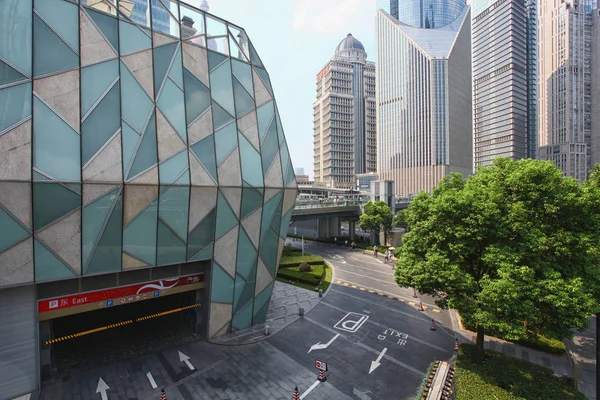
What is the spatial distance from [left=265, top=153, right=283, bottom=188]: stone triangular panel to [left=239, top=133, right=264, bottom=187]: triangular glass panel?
623 millimetres

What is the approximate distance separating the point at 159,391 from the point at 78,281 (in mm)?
6852

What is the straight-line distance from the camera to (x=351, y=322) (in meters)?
23.6

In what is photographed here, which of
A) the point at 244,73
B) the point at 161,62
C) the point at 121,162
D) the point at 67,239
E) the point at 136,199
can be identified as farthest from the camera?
the point at 244,73

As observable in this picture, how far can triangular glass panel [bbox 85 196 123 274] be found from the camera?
48.4ft

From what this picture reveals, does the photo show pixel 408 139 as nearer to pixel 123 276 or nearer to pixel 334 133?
pixel 334 133

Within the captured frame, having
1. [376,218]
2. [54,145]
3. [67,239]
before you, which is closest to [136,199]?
[67,239]

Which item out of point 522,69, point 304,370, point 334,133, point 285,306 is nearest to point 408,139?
point 334,133

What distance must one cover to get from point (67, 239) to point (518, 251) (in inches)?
836

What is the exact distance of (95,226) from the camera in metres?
14.4

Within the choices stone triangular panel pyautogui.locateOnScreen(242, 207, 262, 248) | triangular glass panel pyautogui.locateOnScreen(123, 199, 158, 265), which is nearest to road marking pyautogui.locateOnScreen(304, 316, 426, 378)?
stone triangular panel pyautogui.locateOnScreen(242, 207, 262, 248)

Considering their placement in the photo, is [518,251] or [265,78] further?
[265,78]

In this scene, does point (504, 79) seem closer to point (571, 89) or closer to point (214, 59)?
point (571, 89)

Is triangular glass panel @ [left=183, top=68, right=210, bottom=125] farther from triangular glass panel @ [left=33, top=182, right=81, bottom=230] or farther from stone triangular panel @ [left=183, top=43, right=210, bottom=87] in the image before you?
triangular glass panel @ [left=33, top=182, right=81, bottom=230]

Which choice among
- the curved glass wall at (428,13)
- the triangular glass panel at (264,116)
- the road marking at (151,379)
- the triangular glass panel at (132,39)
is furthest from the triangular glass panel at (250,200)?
the curved glass wall at (428,13)
